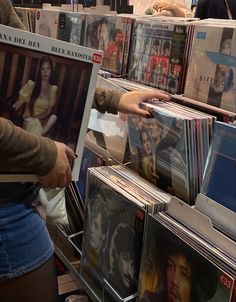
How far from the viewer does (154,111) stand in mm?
1119

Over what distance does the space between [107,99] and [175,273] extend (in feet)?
1.63

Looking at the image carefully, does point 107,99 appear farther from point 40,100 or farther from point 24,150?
point 24,150

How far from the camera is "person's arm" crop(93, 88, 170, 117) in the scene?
1.17 m

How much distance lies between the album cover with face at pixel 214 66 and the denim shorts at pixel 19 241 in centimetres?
52

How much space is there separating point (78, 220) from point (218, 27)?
33.5 inches

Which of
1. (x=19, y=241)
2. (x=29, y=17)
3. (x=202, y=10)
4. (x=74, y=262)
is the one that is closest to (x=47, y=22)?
(x=29, y=17)

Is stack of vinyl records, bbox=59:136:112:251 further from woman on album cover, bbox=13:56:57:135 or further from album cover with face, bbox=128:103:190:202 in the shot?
woman on album cover, bbox=13:56:57:135

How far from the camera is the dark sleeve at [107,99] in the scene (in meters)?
1.20

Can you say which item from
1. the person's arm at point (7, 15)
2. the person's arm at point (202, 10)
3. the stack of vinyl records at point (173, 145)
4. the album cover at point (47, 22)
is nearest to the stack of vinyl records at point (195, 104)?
the stack of vinyl records at point (173, 145)

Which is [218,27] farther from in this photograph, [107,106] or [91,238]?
[91,238]

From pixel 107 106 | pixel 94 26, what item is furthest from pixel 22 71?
pixel 94 26

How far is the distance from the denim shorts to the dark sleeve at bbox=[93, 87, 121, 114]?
1.13 feet

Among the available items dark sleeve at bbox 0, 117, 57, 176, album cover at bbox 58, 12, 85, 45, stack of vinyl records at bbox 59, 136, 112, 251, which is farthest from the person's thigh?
album cover at bbox 58, 12, 85, 45

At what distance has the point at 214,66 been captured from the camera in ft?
3.48
